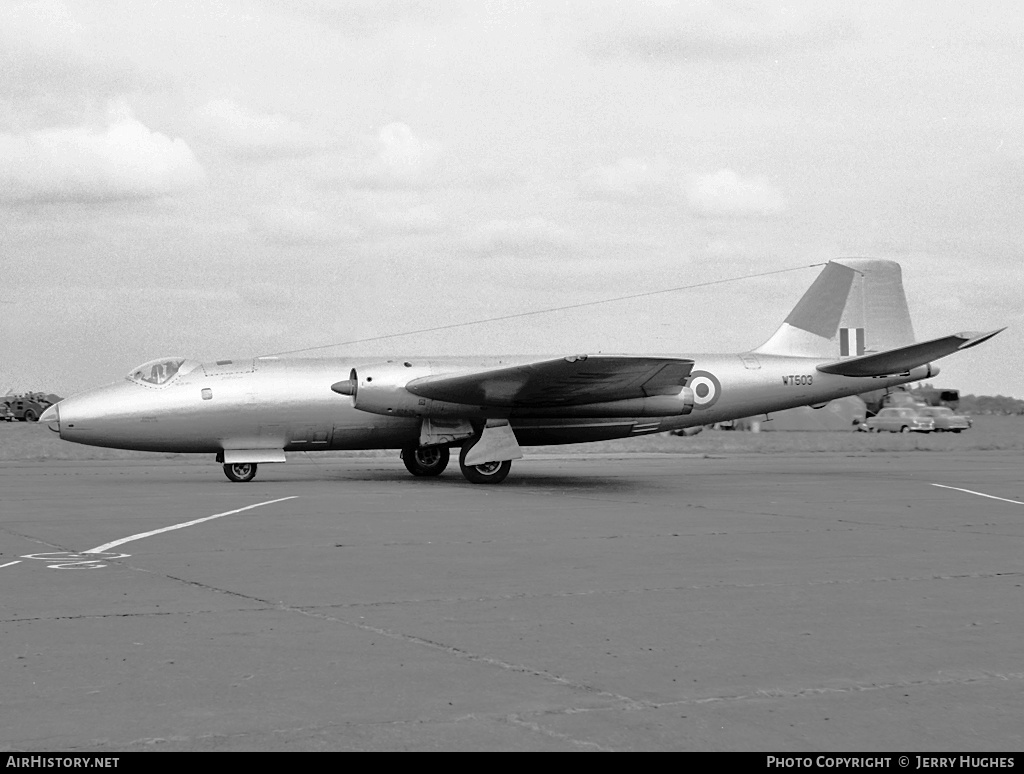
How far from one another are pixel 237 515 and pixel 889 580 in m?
9.04

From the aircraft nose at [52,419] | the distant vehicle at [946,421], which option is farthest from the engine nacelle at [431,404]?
the distant vehicle at [946,421]

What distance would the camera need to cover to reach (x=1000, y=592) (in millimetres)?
8719

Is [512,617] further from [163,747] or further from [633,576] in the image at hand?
[163,747]

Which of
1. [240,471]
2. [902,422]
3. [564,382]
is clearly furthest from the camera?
[902,422]

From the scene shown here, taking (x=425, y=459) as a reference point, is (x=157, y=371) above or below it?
above

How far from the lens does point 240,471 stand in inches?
932

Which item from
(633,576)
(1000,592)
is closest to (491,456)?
(633,576)

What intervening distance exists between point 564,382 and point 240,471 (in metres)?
7.29

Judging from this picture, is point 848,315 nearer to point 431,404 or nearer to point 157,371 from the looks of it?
point 431,404

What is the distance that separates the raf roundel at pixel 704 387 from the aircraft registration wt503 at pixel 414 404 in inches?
1.2

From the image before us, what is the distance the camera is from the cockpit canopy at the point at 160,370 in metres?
23.4

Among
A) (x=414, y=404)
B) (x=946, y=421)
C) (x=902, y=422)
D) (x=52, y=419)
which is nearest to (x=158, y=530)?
(x=414, y=404)

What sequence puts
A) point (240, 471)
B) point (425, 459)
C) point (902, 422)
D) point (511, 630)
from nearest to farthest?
point (511, 630)
point (240, 471)
point (425, 459)
point (902, 422)

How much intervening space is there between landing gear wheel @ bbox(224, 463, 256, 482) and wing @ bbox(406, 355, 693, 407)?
13.3 feet
